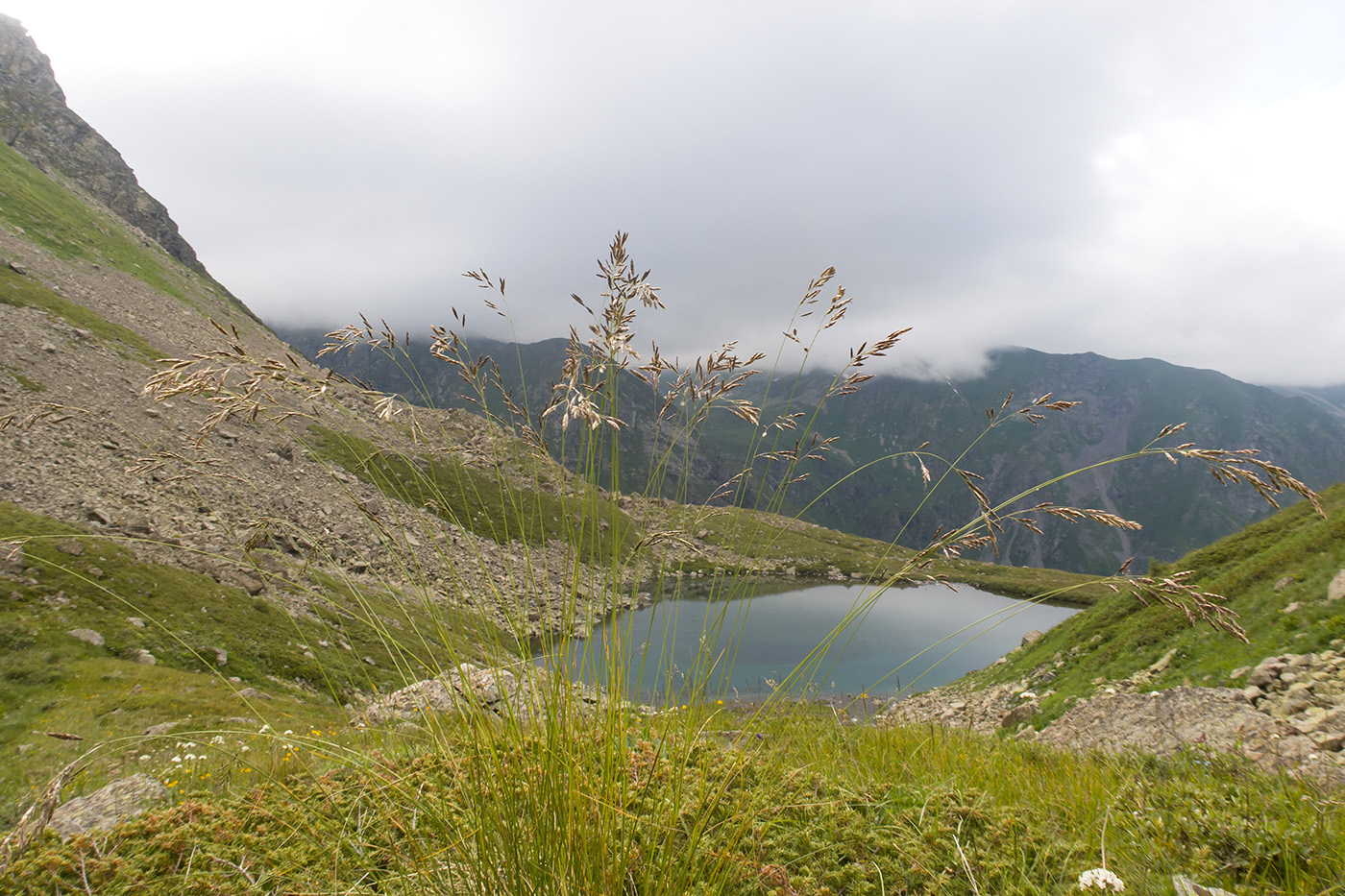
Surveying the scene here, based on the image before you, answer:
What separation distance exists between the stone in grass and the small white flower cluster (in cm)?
531

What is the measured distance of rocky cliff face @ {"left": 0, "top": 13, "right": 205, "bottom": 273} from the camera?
88.3 metres

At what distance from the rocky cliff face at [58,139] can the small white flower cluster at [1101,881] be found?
128m

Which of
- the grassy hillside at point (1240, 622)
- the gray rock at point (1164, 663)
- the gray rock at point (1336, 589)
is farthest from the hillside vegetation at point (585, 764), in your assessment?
the gray rock at point (1164, 663)

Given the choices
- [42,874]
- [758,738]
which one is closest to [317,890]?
[42,874]

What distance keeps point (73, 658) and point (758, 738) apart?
18.9 m

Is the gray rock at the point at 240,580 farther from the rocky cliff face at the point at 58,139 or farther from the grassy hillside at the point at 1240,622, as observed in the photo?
the rocky cliff face at the point at 58,139

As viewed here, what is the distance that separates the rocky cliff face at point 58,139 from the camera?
290ft

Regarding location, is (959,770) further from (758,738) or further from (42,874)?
(42,874)

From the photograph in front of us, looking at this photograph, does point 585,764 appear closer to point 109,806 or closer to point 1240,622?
point 109,806

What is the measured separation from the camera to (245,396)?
274 centimetres

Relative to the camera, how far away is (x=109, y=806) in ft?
13.5

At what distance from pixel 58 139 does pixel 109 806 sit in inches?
5410

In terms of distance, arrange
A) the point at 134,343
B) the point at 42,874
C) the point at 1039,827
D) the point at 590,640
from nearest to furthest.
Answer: the point at 42,874 < the point at 1039,827 < the point at 590,640 < the point at 134,343

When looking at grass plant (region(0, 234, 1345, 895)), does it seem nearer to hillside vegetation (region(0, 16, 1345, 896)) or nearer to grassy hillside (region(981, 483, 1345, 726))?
hillside vegetation (region(0, 16, 1345, 896))
